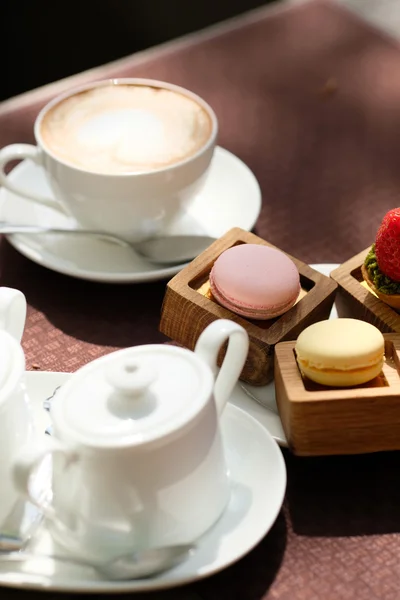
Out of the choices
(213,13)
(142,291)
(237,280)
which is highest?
(237,280)

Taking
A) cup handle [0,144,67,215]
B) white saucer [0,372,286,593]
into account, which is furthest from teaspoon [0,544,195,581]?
cup handle [0,144,67,215]

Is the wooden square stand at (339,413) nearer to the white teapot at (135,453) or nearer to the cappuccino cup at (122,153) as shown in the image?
the white teapot at (135,453)

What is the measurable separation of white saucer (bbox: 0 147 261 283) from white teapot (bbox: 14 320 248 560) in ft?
0.98

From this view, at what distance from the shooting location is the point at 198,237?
96cm

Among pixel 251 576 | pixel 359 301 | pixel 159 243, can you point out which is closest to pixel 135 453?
pixel 251 576

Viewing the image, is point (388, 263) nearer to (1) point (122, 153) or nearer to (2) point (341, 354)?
(2) point (341, 354)

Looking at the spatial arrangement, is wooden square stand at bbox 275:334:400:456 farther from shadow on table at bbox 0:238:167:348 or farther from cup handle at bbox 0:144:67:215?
cup handle at bbox 0:144:67:215

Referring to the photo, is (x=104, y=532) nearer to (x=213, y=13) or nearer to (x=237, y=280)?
(x=237, y=280)

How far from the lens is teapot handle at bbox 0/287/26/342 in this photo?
2.24ft

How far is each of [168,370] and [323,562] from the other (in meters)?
0.19

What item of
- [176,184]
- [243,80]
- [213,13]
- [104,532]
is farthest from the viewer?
[213,13]

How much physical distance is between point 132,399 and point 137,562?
0.37 feet

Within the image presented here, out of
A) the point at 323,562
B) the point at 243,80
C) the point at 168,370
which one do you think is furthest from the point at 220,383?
the point at 243,80

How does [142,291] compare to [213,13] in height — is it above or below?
above
